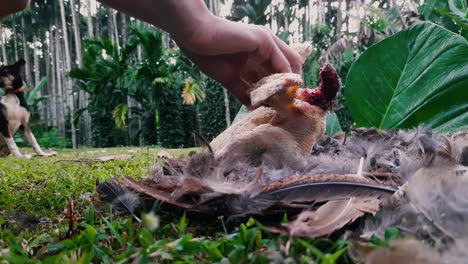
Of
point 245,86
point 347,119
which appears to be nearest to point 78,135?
point 347,119

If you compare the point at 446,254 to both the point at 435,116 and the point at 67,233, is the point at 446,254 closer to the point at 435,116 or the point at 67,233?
the point at 67,233

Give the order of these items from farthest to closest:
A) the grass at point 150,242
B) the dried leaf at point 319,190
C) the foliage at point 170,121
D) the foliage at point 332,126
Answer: the foliage at point 170,121 → the foliage at point 332,126 → the dried leaf at point 319,190 → the grass at point 150,242

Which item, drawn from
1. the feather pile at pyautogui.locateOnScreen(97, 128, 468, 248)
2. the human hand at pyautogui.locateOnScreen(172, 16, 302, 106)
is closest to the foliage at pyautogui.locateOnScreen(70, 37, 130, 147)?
the human hand at pyautogui.locateOnScreen(172, 16, 302, 106)

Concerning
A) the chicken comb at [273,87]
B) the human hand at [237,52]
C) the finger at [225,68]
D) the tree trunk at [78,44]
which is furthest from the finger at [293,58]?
the tree trunk at [78,44]

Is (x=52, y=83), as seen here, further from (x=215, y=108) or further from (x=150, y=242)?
(x=150, y=242)

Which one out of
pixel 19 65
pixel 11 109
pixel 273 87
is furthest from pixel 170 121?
pixel 273 87

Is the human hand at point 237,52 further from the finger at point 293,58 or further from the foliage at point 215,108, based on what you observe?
the foliage at point 215,108
